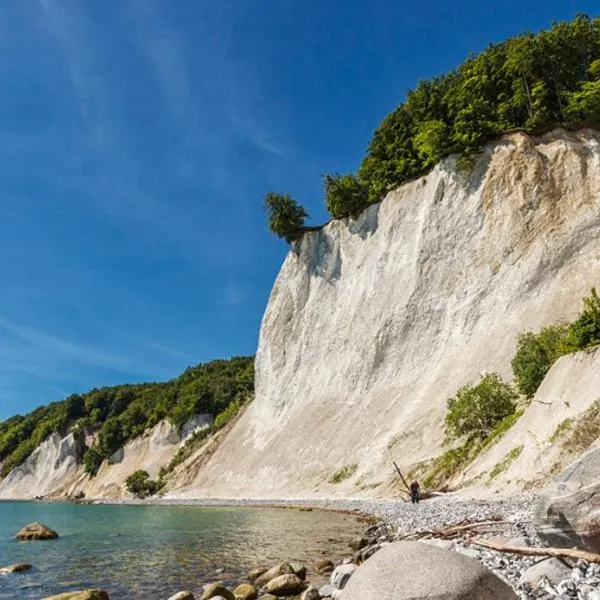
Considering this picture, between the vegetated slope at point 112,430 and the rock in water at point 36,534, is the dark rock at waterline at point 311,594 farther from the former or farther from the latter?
the vegetated slope at point 112,430

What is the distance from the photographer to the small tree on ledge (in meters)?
64.4

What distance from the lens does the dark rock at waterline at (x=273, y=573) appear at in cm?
1386

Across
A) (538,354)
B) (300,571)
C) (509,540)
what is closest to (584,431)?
(509,540)

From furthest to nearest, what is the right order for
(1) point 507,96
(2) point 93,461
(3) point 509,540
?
(2) point 93,461 → (1) point 507,96 → (3) point 509,540

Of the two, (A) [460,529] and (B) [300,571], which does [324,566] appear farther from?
(A) [460,529]

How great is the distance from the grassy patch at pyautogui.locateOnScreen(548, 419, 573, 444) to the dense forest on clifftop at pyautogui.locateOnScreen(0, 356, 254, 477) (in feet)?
212

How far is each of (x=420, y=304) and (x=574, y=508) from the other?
128 ft

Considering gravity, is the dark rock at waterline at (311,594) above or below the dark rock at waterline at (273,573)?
below

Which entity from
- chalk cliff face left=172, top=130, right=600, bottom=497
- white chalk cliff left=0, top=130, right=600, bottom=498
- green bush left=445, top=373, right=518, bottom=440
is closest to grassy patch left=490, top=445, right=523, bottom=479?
white chalk cliff left=0, top=130, right=600, bottom=498

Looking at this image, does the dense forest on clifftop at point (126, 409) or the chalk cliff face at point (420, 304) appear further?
the dense forest on clifftop at point (126, 409)

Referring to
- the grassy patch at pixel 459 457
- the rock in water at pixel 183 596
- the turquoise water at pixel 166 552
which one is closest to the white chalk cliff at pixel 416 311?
the grassy patch at pixel 459 457

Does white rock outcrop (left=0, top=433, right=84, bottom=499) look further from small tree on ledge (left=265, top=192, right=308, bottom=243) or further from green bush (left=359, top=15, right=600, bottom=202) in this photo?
green bush (left=359, top=15, right=600, bottom=202)

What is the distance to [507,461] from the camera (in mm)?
24844

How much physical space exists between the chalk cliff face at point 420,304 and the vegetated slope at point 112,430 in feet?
88.9
